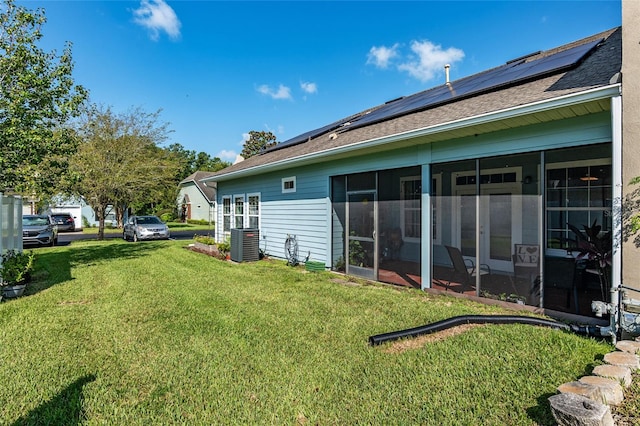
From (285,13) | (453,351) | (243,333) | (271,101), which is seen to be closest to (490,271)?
(453,351)

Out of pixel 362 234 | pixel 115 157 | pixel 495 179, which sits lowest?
pixel 362 234

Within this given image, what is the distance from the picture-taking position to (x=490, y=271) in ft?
17.6

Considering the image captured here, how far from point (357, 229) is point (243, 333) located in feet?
13.8

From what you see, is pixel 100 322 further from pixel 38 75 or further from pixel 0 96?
pixel 38 75

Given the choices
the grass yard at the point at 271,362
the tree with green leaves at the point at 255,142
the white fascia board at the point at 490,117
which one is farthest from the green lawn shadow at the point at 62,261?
the tree with green leaves at the point at 255,142

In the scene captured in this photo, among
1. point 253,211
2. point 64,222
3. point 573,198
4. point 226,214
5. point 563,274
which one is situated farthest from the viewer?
point 64,222

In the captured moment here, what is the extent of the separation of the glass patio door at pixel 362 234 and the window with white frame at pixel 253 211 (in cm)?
489

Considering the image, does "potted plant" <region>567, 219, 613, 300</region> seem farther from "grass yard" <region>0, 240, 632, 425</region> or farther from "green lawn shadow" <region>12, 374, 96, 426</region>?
"green lawn shadow" <region>12, 374, 96, 426</region>

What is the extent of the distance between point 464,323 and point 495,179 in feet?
7.84

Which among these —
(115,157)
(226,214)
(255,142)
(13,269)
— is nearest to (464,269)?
(13,269)

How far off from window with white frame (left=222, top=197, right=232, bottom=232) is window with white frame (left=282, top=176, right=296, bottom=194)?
14.3ft

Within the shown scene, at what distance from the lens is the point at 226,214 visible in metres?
14.3

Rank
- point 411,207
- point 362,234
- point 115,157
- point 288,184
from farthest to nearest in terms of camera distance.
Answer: point 115,157, point 288,184, point 362,234, point 411,207

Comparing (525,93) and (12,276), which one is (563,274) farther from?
(12,276)
